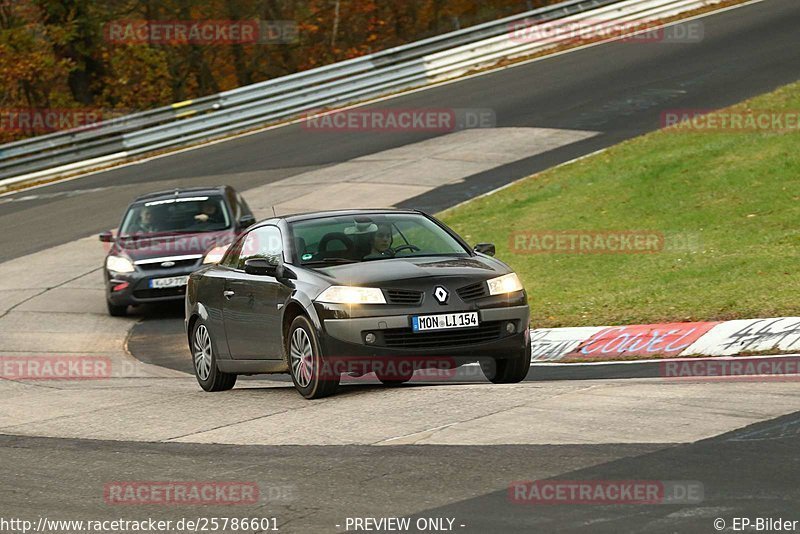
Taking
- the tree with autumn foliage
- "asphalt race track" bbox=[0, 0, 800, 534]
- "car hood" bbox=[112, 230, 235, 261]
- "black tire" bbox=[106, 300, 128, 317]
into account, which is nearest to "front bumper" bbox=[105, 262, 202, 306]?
"black tire" bbox=[106, 300, 128, 317]

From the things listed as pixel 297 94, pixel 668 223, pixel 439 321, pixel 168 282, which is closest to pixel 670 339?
pixel 439 321

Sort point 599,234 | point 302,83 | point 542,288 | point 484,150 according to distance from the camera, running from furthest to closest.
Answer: point 302,83, point 484,150, point 599,234, point 542,288

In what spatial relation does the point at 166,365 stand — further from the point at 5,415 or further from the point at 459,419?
the point at 459,419

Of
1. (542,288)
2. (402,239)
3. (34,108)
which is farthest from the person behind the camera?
(34,108)

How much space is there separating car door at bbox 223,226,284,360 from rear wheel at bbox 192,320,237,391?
423mm

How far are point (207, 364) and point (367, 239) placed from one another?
7.65 feet

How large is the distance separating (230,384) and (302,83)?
22.5m

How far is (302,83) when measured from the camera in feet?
111

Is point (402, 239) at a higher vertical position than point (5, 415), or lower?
higher

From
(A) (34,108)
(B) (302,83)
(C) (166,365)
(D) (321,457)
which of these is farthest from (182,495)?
(A) (34,108)

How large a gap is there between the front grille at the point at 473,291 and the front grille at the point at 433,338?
23 cm

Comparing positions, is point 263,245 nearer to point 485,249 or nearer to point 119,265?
point 485,249

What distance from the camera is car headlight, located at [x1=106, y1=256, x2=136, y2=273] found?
18.8 m

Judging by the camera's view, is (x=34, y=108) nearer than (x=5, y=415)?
No
